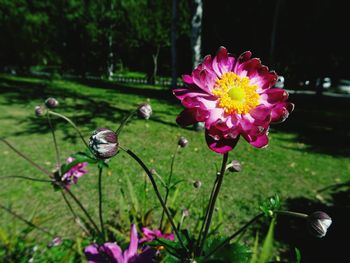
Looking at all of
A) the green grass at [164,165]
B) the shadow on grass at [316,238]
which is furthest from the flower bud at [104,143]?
the shadow on grass at [316,238]

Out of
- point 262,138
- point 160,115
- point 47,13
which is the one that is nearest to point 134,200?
point 262,138

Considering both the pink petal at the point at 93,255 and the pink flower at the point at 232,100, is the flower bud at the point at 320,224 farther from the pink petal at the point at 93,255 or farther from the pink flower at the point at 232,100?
the pink petal at the point at 93,255

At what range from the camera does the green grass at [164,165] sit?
3317 millimetres

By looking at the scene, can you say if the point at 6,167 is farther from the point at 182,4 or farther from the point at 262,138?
the point at 182,4

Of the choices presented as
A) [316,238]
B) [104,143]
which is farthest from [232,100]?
[316,238]

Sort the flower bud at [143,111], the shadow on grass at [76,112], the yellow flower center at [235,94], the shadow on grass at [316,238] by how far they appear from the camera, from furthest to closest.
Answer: the shadow on grass at [76,112], the shadow on grass at [316,238], the flower bud at [143,111], the yellow flower center at [235,94]

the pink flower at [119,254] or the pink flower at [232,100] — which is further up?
the pink flower at [232,100]

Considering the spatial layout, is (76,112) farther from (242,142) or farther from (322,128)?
(322,128)

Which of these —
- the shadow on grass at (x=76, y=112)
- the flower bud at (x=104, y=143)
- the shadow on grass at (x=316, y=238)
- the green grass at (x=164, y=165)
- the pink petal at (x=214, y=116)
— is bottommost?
the shadow on grass at (x=316, y=238)

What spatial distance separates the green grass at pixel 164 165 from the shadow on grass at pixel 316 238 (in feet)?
0.89

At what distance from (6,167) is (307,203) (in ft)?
13.8

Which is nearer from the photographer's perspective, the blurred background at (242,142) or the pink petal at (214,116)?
the pink petal at (214,116)

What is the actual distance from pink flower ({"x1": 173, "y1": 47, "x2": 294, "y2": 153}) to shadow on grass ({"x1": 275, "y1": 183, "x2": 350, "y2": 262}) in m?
1.96

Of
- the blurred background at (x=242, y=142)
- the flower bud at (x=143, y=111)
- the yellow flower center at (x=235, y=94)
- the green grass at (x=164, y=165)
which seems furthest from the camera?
the green grass at (x=164, y=165)
